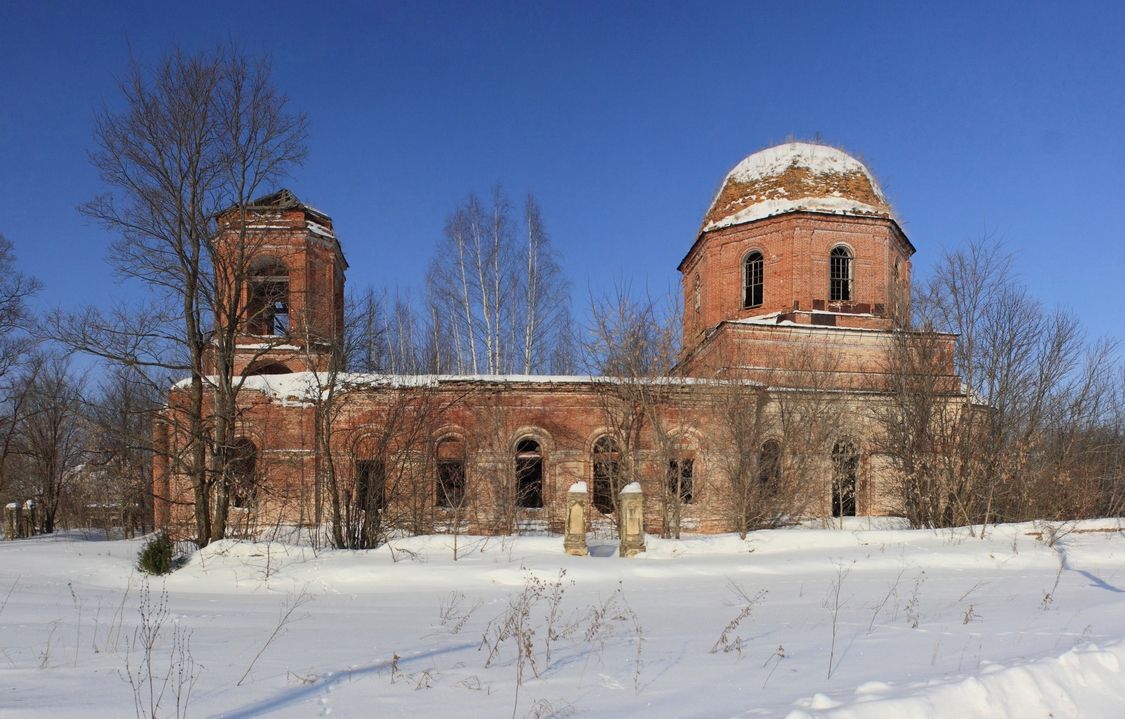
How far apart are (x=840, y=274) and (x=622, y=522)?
13250mm

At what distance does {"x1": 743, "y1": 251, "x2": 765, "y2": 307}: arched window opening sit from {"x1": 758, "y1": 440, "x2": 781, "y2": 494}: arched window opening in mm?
6154

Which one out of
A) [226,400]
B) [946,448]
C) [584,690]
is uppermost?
[226,400]

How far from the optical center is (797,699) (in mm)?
4293

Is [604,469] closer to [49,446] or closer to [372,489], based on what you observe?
[372,489]

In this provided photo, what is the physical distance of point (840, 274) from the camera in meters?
21.7

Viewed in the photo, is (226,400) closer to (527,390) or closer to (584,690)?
(527,390)

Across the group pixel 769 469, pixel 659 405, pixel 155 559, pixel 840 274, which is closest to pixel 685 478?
pixel 659 405

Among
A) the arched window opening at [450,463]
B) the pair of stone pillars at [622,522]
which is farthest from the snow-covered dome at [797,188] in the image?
the pair of stone pillars at [622,522]

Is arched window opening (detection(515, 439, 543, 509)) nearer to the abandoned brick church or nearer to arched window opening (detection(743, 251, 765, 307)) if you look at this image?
the abandoned brick church

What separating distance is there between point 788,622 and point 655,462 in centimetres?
1017

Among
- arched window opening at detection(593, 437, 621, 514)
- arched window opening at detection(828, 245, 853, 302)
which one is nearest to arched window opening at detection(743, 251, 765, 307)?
arched window opening at detection(828, 245, 853, 302)

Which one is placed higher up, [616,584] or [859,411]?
[859,411]

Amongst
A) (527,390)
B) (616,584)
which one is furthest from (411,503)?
(616,584)

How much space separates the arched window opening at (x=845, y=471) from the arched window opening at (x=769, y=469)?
5.26 ft
